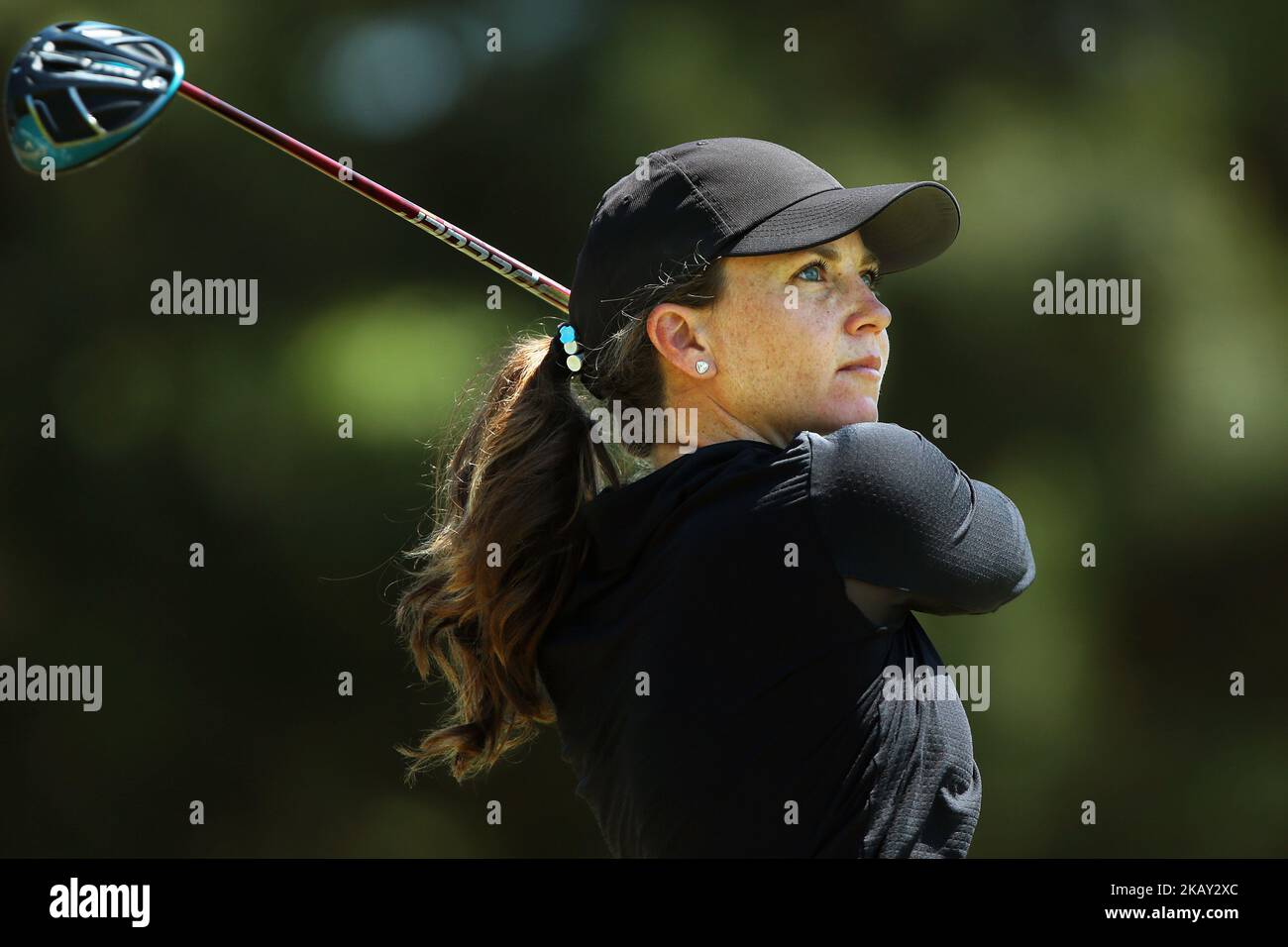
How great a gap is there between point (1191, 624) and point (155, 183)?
389cm

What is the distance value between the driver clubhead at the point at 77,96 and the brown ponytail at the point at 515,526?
0.55 m

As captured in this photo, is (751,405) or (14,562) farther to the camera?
(14,562)

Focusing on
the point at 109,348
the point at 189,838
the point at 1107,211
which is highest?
the point at 1107,211

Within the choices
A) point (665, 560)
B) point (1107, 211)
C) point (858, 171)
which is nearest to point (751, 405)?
point (665, 560)

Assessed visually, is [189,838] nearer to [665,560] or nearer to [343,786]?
[343,786]

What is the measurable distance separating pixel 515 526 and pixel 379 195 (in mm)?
505

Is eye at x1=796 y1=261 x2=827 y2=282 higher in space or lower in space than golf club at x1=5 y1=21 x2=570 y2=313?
lower

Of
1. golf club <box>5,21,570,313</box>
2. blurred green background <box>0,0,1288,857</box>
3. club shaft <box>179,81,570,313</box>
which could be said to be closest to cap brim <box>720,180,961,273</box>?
club shaft <box>179,81,570,313</box>

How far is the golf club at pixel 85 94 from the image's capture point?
1.89m

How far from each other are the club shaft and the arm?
0.62 metres

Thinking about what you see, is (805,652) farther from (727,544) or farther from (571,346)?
(571,346)

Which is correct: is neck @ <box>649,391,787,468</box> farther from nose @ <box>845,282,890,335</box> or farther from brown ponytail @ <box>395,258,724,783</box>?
nose @ <box>845,282,890,335</box>

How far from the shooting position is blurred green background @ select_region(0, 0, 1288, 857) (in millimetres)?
5566

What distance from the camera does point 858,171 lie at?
18.4 feet
